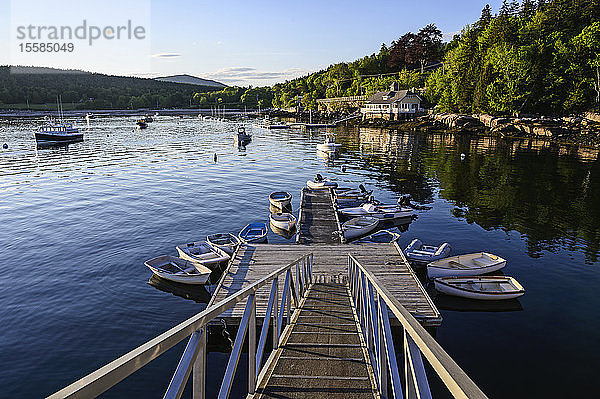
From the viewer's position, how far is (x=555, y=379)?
1176 centimetres

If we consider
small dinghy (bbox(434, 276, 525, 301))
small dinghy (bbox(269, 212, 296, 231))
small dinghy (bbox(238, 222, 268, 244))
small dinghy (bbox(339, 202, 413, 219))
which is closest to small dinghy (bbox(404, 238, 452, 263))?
small dinghy (bbox(434, 276, 525, 301))

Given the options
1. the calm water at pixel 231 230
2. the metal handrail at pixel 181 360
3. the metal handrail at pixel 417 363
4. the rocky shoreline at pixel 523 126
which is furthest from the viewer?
the rocky shoreline at pixel 523 126

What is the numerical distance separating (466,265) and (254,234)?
1189cm

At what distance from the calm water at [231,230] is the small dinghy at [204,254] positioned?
2290 mm

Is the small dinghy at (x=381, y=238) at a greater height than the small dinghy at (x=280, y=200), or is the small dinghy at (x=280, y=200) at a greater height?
the small dinghy at (x=280, y=200)

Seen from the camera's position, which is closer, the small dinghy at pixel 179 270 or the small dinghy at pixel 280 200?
the small dinghy at pixel 179 270

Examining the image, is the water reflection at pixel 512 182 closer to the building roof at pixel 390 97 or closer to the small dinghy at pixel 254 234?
the small dinghy at pixel 254 234

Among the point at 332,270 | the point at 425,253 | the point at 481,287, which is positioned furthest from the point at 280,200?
the point at 481,287

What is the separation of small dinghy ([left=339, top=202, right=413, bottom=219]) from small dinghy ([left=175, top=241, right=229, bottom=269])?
10.3m

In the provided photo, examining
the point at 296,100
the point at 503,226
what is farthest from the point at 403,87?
the point at 503,226

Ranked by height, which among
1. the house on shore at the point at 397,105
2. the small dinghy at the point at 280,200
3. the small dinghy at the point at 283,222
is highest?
the house on shore at the point at 397,105

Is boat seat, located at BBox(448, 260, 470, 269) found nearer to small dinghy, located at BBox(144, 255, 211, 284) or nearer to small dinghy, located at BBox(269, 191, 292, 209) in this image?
small dinghy, located at BBox(144, 255, 211, 284)

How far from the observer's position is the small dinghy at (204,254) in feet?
63.0

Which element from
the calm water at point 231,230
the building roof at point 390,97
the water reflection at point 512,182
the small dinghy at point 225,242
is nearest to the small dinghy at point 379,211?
the calm water at point 231,230
